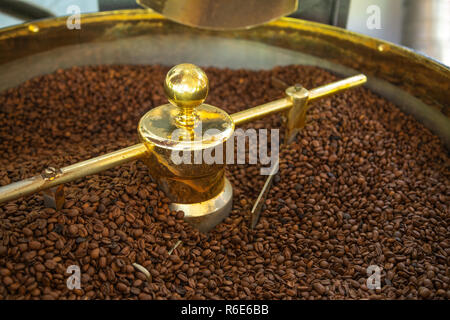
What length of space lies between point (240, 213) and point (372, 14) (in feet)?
3.72

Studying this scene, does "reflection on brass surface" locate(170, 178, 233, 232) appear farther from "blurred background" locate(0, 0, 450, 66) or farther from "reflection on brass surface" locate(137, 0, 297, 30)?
"blurred background" locate(0, 0, 450, 66)

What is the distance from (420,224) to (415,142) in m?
0.30

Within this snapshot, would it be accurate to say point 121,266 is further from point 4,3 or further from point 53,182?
point 4,3

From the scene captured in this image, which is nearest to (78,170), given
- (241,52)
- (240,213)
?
(240,213)

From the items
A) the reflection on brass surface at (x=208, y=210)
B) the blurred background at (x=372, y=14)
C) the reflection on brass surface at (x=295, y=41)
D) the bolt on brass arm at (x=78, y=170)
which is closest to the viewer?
the bolt on brass arm at (x=78, y=170)

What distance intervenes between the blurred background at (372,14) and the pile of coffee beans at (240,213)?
34cm

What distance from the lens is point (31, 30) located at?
126 centimetres

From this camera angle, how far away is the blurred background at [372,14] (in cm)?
159

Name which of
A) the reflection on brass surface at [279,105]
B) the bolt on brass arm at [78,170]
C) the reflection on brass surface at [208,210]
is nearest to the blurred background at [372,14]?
the reflection on brass surface at [279,105]

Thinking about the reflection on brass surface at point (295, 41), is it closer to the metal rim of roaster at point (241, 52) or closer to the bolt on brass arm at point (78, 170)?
the metal rim of roaster at point (241, 52)

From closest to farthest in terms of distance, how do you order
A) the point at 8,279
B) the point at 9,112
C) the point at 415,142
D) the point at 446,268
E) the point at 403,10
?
the point at 8,279, the point at 446,268, the point at 415,142, the point at 9,112, the point at 403,10

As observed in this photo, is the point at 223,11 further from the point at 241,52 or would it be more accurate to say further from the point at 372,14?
the point at 372,14

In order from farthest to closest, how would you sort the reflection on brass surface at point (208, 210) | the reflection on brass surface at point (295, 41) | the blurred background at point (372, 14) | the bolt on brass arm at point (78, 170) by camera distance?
the blurred background at point (372, 14) → the reflection on brass surface at point (295, 41) → the reflection on brass surface at point (208, 210) → the bolt on brass arm at point (78, 170)
